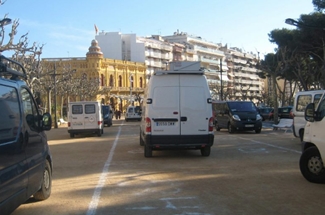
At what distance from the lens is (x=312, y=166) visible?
28.0 feet

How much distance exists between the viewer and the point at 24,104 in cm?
626

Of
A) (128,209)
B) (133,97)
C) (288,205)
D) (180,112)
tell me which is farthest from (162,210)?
(133,97)

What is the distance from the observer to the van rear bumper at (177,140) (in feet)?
40.8

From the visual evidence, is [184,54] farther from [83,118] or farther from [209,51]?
[83,118]

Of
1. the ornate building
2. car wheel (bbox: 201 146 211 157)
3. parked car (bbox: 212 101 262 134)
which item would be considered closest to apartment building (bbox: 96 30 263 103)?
the ornate building

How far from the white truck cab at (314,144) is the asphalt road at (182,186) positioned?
0.86ft

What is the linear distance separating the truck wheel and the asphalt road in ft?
0.67

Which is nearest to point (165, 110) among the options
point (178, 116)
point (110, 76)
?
point (178, 116)

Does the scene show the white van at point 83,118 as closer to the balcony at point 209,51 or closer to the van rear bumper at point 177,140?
the van rear bumper at point 177,140

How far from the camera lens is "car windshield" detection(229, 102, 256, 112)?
24.1m

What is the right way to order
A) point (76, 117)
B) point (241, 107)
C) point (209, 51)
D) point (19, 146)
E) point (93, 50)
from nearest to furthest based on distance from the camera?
point (19, 146) < point (76, 117) < point (241, 107) < point (93, 50) < point (209, 51)

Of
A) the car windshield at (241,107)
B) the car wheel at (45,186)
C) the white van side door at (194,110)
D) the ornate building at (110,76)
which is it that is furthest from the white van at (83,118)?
the ornate building at (110,76)

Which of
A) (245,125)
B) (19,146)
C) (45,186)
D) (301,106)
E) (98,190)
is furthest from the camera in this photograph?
(245,125)

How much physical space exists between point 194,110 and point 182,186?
4422 mm
